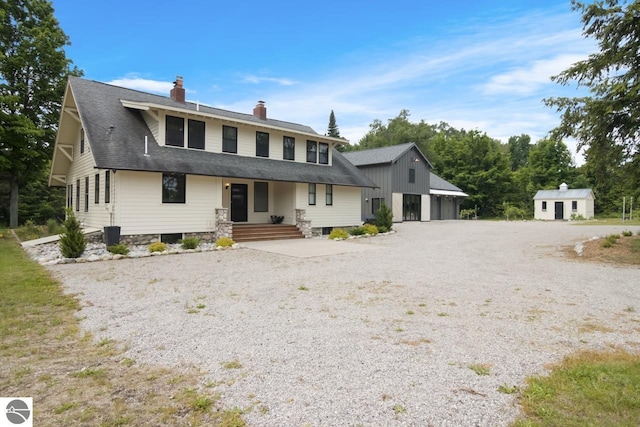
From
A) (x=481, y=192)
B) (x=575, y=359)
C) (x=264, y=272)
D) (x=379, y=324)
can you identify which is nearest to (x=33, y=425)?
(x=379, y=324)

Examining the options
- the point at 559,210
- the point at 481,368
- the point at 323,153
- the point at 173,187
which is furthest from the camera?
the point at 559,210

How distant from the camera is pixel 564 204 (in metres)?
37.7

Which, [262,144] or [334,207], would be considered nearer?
[262,144]

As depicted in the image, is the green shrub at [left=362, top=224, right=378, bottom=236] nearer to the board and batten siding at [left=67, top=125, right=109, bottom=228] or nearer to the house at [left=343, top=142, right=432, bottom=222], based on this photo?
the house at [left=343, top=142, right=432, bottom=222]

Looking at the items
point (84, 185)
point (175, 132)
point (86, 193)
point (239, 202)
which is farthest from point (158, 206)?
point (84, 185)

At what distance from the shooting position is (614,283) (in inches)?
293

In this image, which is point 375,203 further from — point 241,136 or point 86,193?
point 86,193

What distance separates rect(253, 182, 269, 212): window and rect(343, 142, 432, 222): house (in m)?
10.9

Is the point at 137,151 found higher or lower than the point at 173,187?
higher

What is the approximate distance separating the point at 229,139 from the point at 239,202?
10.1 feet

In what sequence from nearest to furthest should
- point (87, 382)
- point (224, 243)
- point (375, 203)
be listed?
point (87, 382) < point (224, 243) < point (375, 203)

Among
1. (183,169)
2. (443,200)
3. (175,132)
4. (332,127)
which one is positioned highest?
(332,127)

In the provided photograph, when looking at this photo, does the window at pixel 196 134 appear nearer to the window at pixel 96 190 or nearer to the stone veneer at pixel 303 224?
the window at pixel 96 190

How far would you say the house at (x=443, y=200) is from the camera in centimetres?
3294
